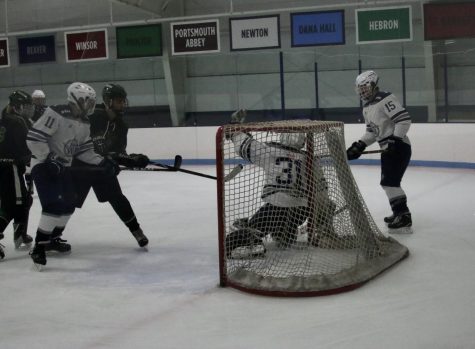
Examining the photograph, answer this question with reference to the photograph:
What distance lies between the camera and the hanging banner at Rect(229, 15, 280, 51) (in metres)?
9.73

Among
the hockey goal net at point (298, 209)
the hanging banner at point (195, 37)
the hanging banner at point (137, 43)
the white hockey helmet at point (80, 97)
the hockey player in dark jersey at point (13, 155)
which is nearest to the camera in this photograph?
the hockey goal net at point (298, 209)

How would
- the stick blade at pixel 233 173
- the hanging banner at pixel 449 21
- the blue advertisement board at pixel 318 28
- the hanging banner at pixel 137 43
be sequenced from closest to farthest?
the stick blade at pixel 233 173 < the hanging banner at pixel 449 21 < the blue advertisement board at pixel 318 28 < the hanging banner at pixel 137 43

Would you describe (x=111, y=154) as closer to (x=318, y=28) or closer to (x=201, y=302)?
(x=201, y=302)

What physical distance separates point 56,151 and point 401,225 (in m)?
2.29

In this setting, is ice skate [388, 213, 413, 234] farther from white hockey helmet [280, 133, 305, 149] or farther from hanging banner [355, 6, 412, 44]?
hanging banner [355, 6, 412, 44]

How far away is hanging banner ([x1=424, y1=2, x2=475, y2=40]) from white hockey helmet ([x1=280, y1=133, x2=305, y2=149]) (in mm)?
5438

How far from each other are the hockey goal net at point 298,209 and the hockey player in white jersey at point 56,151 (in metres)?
0.88

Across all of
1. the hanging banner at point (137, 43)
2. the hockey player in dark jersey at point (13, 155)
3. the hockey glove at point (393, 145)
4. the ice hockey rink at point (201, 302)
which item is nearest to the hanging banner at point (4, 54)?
the hanging banner at point (137, 43)

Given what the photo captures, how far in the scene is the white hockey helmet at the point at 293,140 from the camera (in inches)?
163

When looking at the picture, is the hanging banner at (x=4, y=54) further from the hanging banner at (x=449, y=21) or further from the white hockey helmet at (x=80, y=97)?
the white hockey helmet at (x=80, y=97)

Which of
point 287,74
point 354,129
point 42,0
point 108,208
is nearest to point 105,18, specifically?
point 42,0

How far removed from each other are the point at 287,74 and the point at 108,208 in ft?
15.1

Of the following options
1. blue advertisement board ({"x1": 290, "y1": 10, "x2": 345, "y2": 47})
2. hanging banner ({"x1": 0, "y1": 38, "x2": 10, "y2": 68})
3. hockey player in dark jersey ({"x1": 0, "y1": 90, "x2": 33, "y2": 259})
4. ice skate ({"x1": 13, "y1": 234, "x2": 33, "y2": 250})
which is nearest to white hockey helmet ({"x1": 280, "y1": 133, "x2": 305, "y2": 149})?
hockey player in dark jersey ({"x1": 0, "y1": 90, "x2": 33, "y2": 259})

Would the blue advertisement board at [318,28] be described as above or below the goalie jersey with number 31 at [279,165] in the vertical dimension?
above
